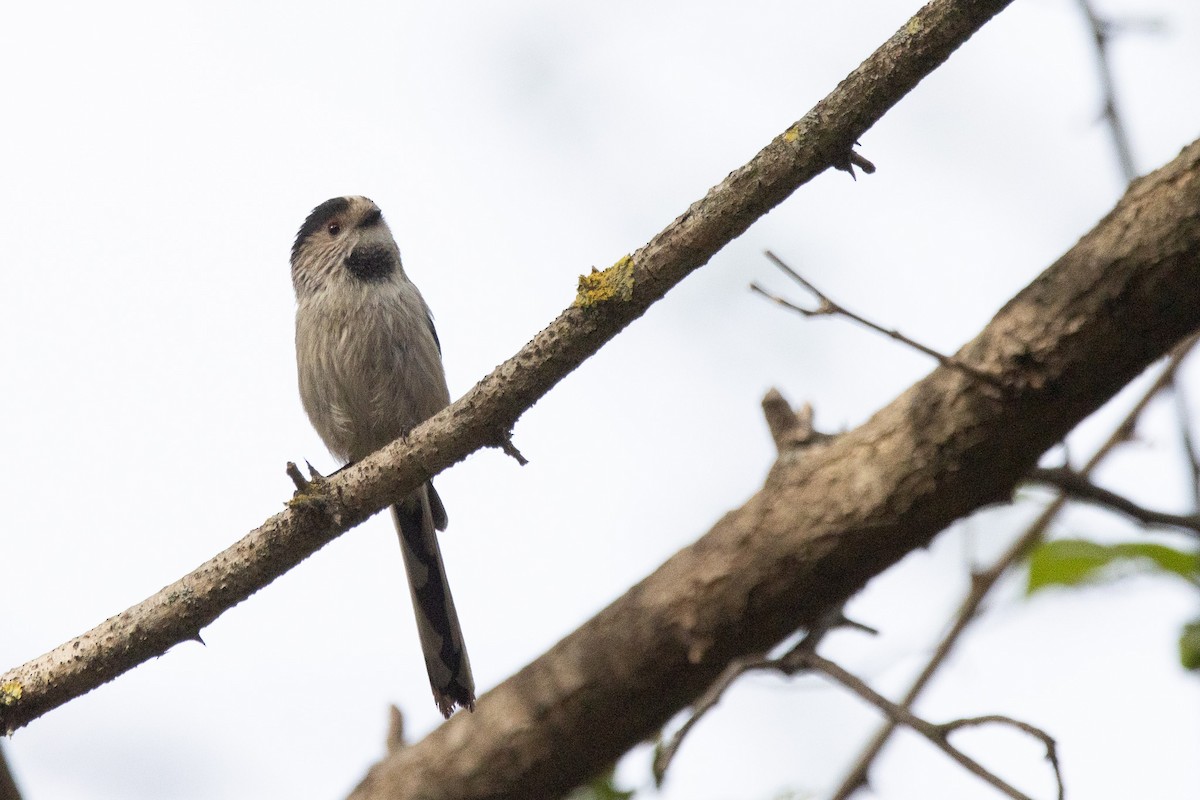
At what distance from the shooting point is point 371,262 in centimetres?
589

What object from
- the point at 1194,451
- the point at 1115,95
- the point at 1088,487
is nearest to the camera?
the point at 1088,487

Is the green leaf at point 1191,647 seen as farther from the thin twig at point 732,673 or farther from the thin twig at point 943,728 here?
the thin twig at point 732,673

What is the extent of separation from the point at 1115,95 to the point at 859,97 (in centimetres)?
109

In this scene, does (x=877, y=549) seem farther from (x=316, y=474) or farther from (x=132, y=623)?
(x=132, y=623)

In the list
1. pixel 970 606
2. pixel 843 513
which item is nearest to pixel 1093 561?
pixel 970 606

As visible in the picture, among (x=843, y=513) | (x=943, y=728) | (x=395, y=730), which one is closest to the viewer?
(x=943, y=728)

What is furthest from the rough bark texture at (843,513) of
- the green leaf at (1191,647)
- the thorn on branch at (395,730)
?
the green leaf at (1191,647)

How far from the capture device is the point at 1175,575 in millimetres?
3041

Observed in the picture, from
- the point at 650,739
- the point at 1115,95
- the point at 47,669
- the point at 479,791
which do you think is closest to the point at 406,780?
the point at 479,791

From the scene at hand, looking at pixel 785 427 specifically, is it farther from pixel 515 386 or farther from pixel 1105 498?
pixel 1105 498

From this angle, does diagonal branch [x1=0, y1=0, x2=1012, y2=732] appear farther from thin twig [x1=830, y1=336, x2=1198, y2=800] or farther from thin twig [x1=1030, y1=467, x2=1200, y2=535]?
thin twig [x1=830, y1=336, x2=1198, y2=800]

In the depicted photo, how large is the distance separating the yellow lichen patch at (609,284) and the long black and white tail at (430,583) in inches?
86.7

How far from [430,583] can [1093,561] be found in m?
3.31

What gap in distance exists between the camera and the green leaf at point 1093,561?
3.03 m
